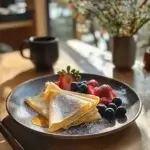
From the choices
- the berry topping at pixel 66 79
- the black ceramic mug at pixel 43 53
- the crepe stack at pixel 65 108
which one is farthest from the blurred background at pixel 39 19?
the crepe stack at pixel 65 108

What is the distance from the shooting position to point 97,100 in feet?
2.53

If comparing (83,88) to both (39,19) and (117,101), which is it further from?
(39,19)

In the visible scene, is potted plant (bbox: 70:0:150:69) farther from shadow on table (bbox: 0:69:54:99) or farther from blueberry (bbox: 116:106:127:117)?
blueberry (bbox: 116:106:127:117)

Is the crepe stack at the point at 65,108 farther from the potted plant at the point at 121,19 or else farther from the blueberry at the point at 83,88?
the potted plant at the point at 121,19

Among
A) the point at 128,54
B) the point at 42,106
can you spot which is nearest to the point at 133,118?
Answer: the point at 42,106

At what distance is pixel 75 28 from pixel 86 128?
1686 millimetres

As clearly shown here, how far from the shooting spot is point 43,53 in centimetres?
116

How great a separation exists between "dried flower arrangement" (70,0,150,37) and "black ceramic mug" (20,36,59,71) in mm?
175

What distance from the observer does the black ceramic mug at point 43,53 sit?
3.77 ft

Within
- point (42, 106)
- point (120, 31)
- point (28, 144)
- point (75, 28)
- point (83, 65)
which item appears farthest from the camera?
point (75, 28)

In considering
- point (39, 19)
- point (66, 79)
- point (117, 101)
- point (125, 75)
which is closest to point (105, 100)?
point (117, 101)

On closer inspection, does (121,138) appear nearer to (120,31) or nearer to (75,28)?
(120,31)

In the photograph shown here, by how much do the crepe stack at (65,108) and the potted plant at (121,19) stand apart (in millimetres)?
392

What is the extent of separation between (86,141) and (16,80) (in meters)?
0.49
